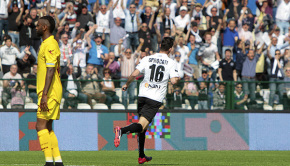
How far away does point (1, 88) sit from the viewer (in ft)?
48.2

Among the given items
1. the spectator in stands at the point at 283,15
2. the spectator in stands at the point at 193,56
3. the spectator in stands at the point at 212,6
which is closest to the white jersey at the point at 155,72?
the spectator in stands at the point at 193,56

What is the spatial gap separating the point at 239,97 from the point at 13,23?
24.7 ft

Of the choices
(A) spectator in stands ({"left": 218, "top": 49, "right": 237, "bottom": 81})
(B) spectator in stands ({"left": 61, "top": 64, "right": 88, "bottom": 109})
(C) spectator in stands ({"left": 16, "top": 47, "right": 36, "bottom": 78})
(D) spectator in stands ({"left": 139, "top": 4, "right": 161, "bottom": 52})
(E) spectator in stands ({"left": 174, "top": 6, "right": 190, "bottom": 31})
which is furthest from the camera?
(E) spectator in stands ({"left": 174, "top": 6, "right": 190, "bottom": 31})

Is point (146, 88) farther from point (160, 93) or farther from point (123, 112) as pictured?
point (123, 112)

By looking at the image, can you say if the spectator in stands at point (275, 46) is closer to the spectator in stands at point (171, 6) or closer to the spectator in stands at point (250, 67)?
the spectator in stands at point (250, 67)

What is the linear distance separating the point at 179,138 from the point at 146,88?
21.4 ft

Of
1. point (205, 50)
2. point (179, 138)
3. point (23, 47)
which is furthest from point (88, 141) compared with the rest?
point (205, 50)

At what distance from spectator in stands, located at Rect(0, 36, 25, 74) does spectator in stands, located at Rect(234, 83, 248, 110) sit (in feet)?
21.1

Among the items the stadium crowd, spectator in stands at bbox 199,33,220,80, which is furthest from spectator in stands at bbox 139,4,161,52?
spectator in stands at bbox 199,33,220,80

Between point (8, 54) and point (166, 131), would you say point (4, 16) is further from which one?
point (166, 131)

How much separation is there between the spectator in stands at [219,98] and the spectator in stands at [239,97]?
35 cm

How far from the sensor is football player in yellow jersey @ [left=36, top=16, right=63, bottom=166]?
7336 mm

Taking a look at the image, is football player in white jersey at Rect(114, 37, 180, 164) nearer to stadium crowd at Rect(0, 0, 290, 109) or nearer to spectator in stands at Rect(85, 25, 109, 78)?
stadium crowd at Rect(0, 0, 290, 109)

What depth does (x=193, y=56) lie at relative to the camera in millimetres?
17938
